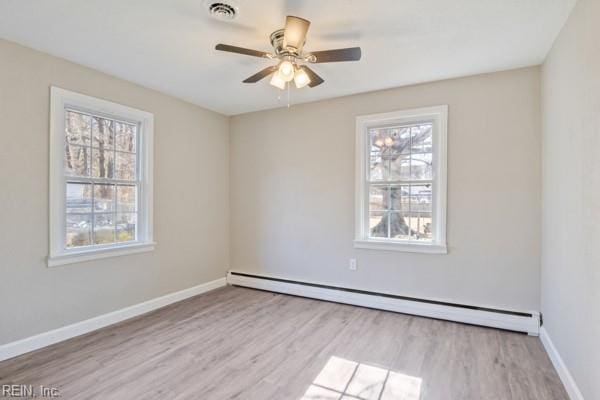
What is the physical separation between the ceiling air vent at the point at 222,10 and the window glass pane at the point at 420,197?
2.52m

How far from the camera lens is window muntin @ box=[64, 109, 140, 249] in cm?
295

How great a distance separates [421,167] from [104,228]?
3505 mm

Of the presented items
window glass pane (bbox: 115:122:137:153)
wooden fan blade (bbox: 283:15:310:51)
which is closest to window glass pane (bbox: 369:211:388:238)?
wooden fan blade (bbox: 283:15:310:51)

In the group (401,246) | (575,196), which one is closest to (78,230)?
(401,246)

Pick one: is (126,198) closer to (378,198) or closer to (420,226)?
(378,198)

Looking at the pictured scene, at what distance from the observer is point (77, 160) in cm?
299

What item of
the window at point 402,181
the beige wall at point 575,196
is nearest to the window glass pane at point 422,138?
the window at point 402,181

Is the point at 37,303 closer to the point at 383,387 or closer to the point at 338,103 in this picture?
the point at 383,387

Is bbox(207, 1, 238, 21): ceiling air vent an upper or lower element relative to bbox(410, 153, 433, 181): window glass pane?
upper

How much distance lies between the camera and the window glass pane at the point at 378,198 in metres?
3.69

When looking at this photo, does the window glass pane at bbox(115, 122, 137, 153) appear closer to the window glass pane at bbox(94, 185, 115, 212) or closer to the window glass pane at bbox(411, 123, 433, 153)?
the window glass pane at bbox(94, 185, 115, 212)

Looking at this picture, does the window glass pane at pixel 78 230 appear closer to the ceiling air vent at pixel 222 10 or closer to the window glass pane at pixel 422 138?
the ceiling air vent at pixel 222 10

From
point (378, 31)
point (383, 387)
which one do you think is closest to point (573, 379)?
point (383, 387)

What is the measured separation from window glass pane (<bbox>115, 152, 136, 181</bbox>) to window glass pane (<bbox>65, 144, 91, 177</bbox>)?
1.03ft
